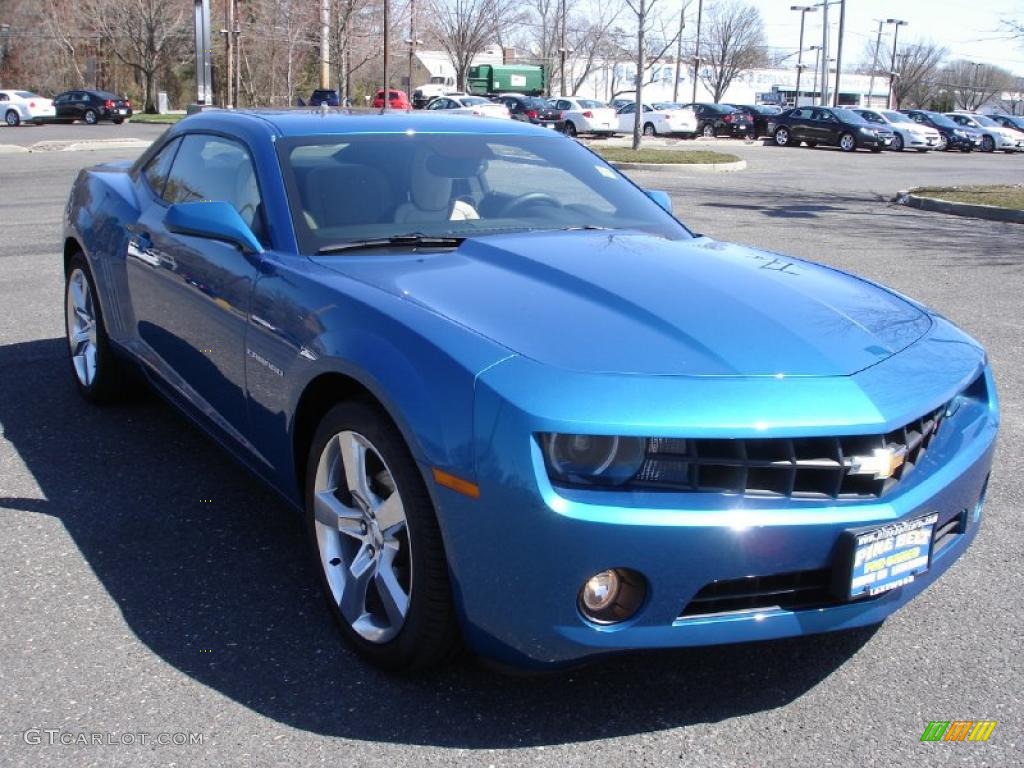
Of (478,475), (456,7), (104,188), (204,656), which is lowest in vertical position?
(204,656)

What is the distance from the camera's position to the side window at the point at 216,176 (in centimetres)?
381

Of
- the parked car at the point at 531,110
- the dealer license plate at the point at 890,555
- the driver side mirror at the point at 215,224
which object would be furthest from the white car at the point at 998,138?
the dealer license plate at the point at 890,555

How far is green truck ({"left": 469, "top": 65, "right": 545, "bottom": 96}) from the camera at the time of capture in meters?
68.0

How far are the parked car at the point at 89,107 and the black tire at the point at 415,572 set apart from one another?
48.9 m

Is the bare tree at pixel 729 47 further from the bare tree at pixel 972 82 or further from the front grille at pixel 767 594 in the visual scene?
the front grille at pixel 767 594

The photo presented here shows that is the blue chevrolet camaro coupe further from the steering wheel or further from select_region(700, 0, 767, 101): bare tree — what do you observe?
select_region(700, 0, 767, 101): bare tree

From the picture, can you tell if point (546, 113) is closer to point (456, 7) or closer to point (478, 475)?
point (456, 7)

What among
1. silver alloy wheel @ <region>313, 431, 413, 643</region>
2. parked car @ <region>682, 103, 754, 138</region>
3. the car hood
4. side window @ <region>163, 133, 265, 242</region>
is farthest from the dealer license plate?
parked car @ <region>682, 103, 754, 138</region>

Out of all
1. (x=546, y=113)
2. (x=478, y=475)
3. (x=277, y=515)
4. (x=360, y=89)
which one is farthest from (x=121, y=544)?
(x=360, y=89)

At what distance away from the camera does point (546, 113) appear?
4031cm

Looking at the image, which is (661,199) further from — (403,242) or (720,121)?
(720,121)

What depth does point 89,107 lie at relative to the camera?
1843 inches

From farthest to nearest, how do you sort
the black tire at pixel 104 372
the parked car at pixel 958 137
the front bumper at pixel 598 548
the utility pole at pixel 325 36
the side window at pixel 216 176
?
the utility pole at pixel 325 36 → the parked car at pixel 958 137 → the black tire at pixel 104 372 → the side window at pixel 216 176 → the front bumper at pixel 598 548

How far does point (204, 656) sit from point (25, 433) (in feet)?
8.10
